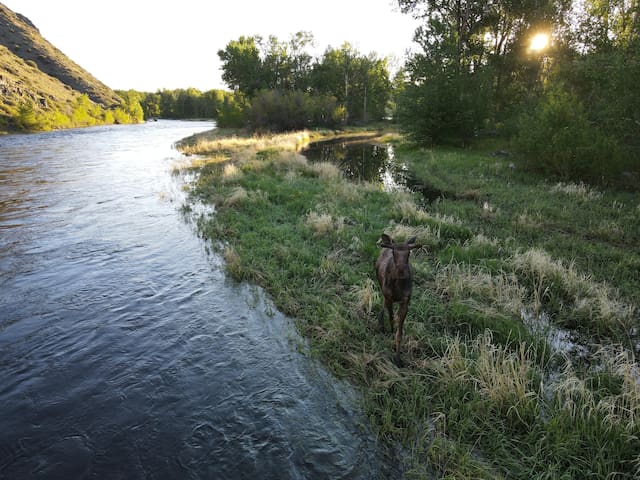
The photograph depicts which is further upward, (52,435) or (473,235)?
(473,235)

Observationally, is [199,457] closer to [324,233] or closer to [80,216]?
[324,233]


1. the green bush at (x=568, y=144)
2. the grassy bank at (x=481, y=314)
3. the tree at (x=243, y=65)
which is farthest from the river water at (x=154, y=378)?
the tree at (x=243, y=65)

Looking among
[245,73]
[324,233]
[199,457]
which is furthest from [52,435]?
[245,73]

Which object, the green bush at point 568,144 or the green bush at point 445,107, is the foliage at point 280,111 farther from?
the green bush at point 568,144

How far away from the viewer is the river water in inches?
164

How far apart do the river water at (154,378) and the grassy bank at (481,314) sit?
72cm

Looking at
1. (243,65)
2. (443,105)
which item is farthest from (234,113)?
(443,105)

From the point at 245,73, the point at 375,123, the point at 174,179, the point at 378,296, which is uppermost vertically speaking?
the point at 245,73

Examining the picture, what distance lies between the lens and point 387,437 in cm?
443

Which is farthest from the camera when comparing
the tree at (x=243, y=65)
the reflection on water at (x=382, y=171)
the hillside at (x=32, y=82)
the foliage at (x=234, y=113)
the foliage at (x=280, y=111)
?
the tree at (x=243, y=65)

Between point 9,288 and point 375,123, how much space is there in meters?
81.9

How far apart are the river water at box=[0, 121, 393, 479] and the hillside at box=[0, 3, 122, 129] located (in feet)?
213

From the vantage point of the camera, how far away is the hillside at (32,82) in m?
62.4

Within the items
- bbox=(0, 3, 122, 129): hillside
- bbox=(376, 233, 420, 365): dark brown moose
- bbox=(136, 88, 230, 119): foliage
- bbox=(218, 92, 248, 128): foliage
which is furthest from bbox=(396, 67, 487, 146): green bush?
bbox=(136, 88, 230, 119): foliage
